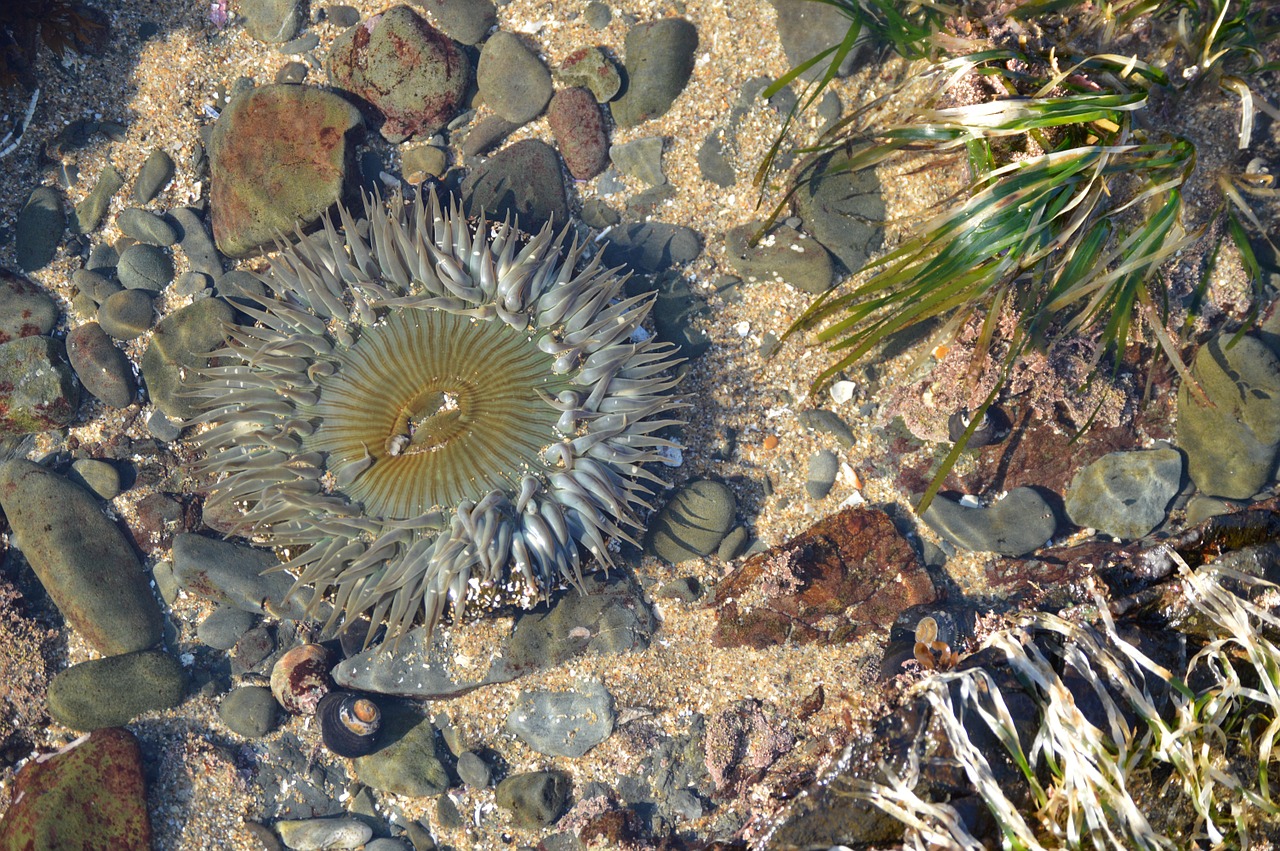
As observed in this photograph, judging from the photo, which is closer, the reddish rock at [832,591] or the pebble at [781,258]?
the reddish rock at [832,591]

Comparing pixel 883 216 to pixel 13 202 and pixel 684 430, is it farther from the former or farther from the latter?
pixel 13 202

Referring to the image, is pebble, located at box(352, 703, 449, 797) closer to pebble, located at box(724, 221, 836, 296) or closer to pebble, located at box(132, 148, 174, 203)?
pebble, located at box(724, 221, 836, 296)

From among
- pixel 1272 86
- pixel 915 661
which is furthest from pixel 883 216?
pixel 915 661

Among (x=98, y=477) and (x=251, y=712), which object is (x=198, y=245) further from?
(x=251, y=712)

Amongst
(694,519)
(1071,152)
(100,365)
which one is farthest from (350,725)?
(1071,152)

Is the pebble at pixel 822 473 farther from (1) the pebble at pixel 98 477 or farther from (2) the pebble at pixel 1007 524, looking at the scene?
(1) the pebble at pixel 98 477

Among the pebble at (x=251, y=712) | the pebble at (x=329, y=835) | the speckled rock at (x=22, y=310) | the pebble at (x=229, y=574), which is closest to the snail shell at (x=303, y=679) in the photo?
the pebble at (x=251, y=712)

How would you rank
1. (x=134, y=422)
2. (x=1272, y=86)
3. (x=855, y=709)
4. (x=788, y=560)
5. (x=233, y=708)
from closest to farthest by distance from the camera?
1. (x=855, y=709)
2. (x=1272, y=86)
3. (x=788, y=560)
4. (x=233, y=708)
5. (x=134, y=422)
